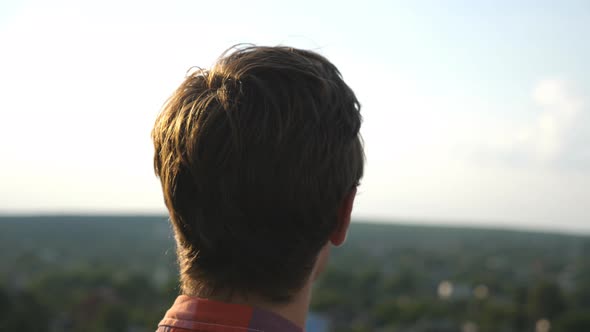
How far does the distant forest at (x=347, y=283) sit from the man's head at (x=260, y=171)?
1068 inches

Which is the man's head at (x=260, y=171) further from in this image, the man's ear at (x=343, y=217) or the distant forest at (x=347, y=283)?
the distant forest at (x=347, y=283)

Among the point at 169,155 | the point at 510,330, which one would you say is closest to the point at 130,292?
the point at 510,330

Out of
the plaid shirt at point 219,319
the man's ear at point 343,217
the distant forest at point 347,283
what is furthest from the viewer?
the distant forest at point 347,283

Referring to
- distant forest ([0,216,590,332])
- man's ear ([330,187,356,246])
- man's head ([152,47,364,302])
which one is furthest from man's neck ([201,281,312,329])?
distant forest ([0,216,590,332])

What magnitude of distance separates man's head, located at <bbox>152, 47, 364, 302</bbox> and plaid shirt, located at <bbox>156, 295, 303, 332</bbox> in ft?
0.23

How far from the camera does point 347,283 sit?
62.5 m

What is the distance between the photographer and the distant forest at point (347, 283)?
45.8 metres

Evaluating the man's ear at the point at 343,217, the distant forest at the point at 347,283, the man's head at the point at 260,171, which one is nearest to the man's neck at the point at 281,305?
the man's head at the point at 260,171

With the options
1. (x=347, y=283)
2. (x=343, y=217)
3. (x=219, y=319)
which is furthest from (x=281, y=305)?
(x=347, y=283)

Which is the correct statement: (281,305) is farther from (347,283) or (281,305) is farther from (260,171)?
(347,283)

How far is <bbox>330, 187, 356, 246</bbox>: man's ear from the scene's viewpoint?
1.64m

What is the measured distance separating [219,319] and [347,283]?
62.1 metres

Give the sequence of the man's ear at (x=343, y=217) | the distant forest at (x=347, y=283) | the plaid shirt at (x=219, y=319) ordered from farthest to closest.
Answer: the distant forest at (x=347, y=283) → the man's ear at (x=343, y=217) → the plaid shirt at (x=219, y=319)

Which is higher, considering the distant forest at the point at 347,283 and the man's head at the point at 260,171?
the man's head at the point at 260,171
